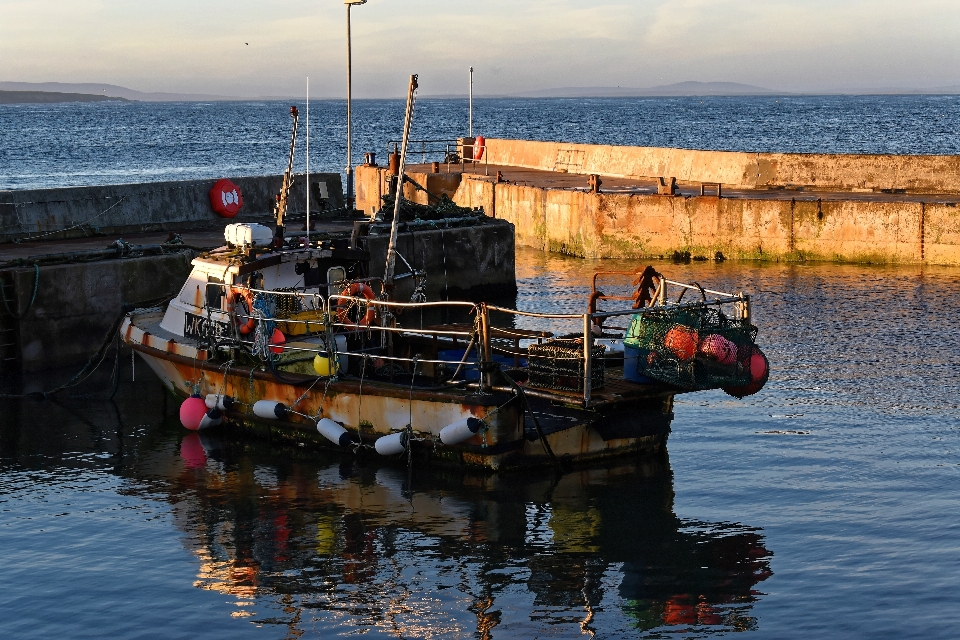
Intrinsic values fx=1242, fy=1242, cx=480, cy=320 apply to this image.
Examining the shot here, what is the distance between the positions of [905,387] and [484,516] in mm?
7794

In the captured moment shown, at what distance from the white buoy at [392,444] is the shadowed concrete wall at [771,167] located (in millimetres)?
21726

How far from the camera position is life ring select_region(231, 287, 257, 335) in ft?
51.7

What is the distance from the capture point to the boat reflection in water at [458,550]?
10500mm

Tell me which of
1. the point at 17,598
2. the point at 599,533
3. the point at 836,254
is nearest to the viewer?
the point at 17,598

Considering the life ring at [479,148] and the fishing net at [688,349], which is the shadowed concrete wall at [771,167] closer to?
the life ring at [479,148]

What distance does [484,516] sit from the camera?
42.1 ft

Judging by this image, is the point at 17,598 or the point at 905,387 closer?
the point at 17,598

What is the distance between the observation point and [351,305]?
50.8 feet

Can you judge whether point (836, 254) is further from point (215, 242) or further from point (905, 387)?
point (215, 242)

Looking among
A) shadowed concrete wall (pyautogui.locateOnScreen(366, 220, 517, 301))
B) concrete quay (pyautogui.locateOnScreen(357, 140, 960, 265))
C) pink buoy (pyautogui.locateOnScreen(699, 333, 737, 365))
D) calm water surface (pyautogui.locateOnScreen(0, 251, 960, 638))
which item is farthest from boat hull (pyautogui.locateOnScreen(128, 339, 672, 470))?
concrete quay (pyautogui.locateOnScreen(357, 140, 960, 265))

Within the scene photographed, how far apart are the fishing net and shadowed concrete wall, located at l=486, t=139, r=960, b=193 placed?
19845 millimetres

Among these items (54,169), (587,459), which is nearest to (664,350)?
A: (587,459)

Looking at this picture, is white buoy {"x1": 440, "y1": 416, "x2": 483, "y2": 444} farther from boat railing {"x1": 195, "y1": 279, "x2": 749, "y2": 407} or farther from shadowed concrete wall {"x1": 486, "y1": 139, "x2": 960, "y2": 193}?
shadowed concrete wall {"x1": 486, "y1": 139, "x2": 960, "y2": 193}

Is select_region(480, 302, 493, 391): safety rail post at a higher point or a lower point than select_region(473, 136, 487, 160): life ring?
lower
